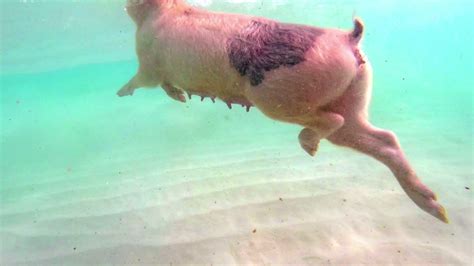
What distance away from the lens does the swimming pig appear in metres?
2.84

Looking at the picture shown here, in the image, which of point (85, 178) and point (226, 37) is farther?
point (85, 178)

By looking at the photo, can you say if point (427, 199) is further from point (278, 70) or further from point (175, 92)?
point (175, 92)

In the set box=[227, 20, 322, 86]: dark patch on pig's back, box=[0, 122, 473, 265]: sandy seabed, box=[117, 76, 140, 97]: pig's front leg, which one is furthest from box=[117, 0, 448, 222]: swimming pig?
box=[0, 122, 473, 265]: sandy seabed

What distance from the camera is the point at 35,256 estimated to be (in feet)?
17.0

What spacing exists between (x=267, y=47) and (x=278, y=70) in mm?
182

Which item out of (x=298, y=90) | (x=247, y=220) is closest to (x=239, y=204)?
(x=247, y=220)

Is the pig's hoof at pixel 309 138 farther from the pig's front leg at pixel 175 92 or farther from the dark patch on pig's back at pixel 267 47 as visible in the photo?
the pig's front leg at pixel 175 92

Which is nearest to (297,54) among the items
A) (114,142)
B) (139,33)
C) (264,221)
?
(139,33)

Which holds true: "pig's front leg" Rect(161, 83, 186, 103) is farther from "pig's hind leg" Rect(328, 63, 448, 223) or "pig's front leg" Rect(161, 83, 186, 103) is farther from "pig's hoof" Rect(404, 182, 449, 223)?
"pig's hoof" Rect(404, 182, 449, 223)

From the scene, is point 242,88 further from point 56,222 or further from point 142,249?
point 56,222

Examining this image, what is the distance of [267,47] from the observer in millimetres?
2891

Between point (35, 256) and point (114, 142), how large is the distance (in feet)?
37.1

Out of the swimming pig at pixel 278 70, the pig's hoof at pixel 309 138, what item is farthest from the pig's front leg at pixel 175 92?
the pig's hoof at pixel 309 138

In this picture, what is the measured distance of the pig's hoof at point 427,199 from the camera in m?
3.33
